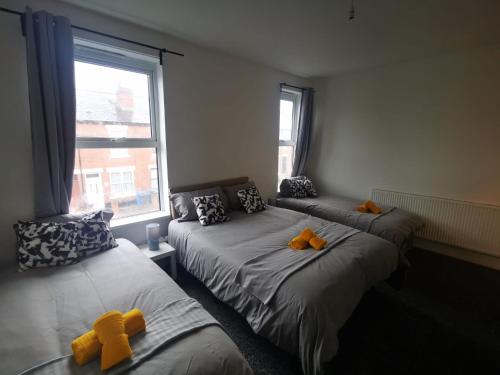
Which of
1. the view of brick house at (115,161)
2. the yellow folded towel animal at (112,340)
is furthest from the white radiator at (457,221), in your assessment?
the yellow folded towel animal at (112,340)

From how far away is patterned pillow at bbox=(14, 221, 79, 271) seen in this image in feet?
5.19

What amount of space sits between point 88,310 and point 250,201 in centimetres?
188

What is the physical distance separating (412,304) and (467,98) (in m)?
2.35

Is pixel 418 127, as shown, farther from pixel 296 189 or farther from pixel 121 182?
pixel 121 182

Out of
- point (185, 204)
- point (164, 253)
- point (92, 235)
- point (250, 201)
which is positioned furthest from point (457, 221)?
point (92, 235)

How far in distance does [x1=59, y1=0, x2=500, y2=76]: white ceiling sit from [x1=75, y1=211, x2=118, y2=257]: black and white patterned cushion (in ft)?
5.46

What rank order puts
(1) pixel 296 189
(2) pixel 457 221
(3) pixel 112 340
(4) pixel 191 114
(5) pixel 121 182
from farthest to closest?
(1) pixel 296 189 < (2) pixel 457 221 < (4) pixel 191 114 < (5) pixel 121 182 < (3) pixel 112 340

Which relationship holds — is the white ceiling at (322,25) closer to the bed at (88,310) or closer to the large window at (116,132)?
the large window at (116,132)

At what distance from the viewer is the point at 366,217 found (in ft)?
8.91

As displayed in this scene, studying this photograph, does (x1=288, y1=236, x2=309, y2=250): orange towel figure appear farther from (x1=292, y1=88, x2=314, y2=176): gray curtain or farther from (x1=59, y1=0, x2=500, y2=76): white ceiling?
(x1=292, y1=88, x2=314, y2=176): gray curtain

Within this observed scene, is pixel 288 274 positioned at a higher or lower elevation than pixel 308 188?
lower

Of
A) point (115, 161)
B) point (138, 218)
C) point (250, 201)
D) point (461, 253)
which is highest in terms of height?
point (115, 161)

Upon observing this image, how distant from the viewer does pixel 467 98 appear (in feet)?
8.77

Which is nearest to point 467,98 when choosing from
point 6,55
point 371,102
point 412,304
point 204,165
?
point 371,102
